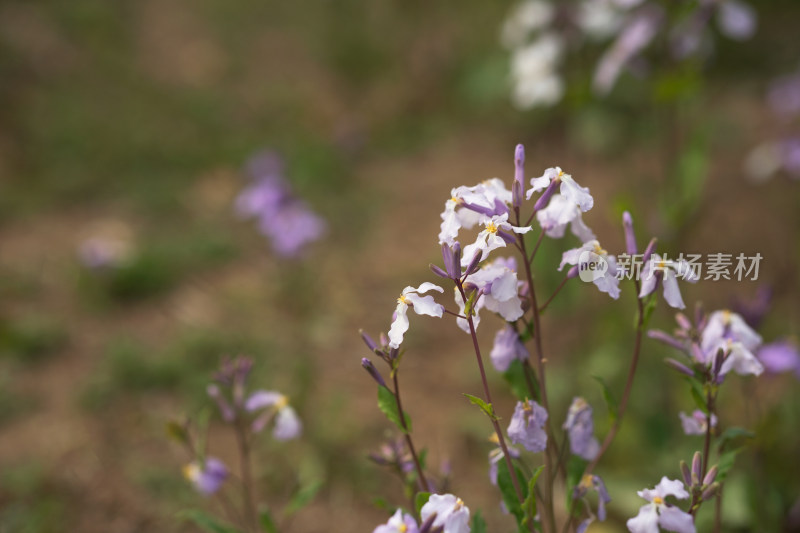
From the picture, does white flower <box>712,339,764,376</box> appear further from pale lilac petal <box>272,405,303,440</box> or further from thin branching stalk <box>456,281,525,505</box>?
pale lilac petal <box>272,405,303,440</box>

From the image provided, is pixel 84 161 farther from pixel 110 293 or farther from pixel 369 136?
pixel 369 136

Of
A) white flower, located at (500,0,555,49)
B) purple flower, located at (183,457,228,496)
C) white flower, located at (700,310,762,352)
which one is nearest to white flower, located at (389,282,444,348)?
white flower, located at (700,310,762,352)

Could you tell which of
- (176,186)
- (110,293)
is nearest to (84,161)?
(176,186)

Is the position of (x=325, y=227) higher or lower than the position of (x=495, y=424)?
higher

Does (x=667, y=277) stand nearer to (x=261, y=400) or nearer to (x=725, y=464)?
(x=725, y=464)

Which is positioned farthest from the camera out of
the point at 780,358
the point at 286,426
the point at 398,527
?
the point at 780,358

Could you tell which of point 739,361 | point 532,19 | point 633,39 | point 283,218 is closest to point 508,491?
point 739,361
